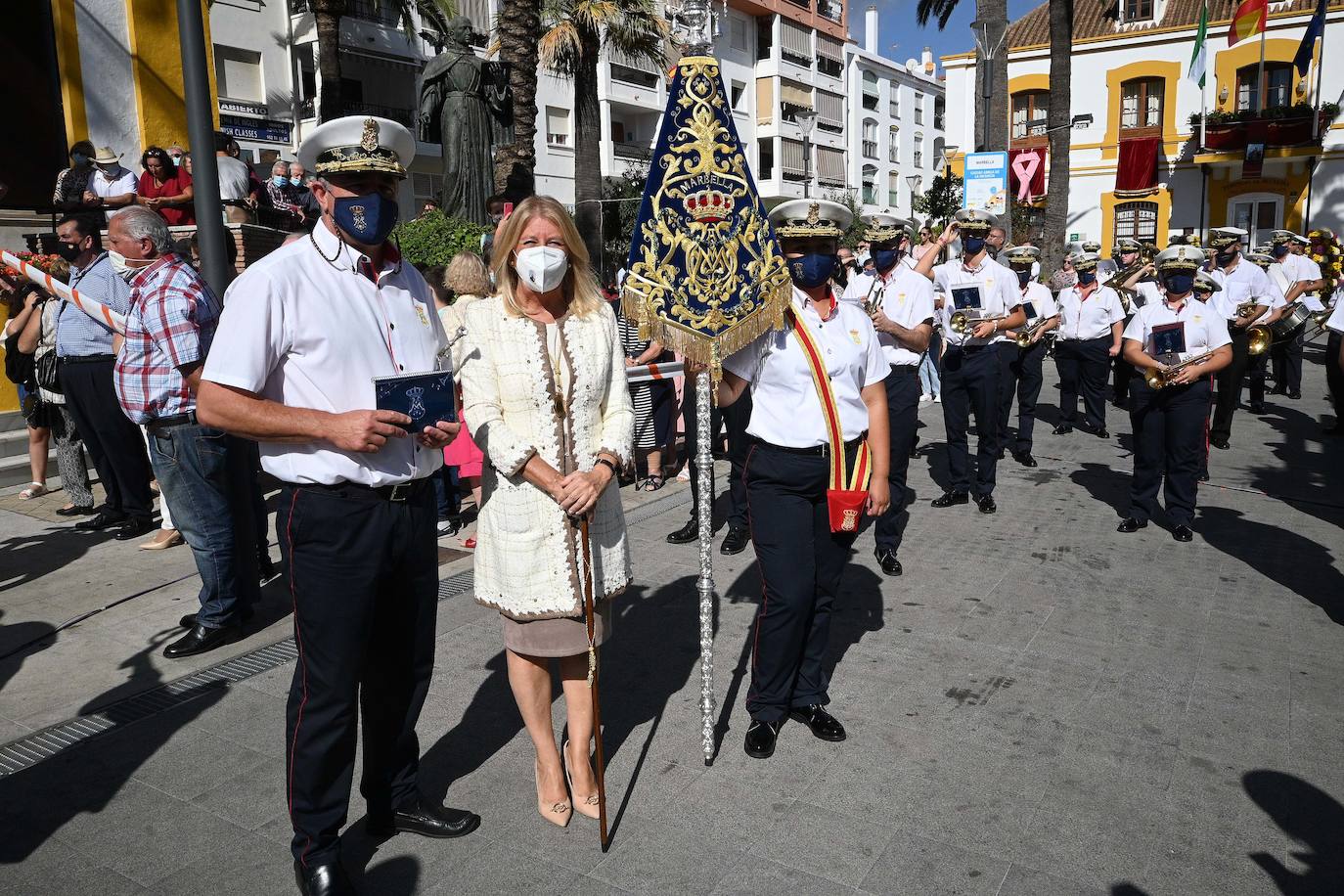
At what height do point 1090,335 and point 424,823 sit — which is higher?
point 1090,335

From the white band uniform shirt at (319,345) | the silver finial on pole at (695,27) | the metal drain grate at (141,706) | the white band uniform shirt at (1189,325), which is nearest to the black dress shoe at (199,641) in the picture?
the metal drain grate at (141,706)

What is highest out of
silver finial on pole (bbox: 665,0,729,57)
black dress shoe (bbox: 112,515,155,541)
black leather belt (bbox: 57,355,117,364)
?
silver finial on pole (bbox: 665,0,729,57)

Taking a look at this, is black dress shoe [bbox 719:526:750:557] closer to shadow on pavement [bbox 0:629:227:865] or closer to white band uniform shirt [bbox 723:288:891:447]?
white band uniform shirt [bbox 723:288:891:447]

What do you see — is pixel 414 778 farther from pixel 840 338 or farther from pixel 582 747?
pixel 840 338

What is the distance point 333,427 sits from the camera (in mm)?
2805

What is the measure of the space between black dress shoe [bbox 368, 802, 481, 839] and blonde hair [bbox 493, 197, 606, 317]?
1727 millimetres

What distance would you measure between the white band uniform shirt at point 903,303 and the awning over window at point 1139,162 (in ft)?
114

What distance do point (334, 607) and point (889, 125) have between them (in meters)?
61.7

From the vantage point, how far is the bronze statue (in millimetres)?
13234

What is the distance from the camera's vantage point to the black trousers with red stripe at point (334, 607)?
291cm

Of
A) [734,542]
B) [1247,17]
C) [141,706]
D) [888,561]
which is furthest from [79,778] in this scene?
[1247,17]

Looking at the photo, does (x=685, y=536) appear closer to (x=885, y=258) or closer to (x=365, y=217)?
(x=885, y=258)

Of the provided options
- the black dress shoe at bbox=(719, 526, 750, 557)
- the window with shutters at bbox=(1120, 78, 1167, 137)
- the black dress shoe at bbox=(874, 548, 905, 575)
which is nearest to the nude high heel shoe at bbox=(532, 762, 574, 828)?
the black dress shoe at bbox=(874, 548, 905, 575)

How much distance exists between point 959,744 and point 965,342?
4.64 metres
